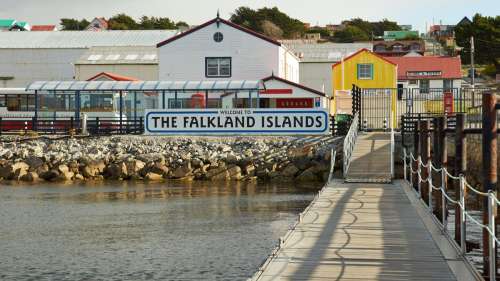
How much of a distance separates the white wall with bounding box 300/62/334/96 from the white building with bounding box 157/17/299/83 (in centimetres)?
1439

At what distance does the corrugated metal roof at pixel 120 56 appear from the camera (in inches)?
2921

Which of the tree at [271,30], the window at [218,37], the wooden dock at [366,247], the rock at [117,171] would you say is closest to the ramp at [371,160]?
the wooden dock at [366,247]

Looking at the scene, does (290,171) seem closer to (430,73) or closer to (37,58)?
(430,73)

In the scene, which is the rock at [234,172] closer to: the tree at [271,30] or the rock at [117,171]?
the rock at [117,171]

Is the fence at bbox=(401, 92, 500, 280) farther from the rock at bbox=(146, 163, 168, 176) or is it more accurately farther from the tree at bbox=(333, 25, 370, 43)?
the tree at bbox=(333, 25, 370, 43)

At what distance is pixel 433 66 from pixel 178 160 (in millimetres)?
50739

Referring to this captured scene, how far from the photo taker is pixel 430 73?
290 ft

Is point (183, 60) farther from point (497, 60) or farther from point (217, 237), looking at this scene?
point (497, 60)

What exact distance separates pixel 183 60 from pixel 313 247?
47.8m

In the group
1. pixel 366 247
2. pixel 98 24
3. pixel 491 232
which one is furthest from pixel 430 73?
pixel 98 24

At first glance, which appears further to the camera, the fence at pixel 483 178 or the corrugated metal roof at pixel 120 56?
the corrugated metal roof at pixel 120 56

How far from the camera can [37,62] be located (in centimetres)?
8844

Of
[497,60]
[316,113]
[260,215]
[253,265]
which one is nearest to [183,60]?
[316,113]

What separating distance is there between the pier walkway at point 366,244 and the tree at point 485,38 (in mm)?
97034
